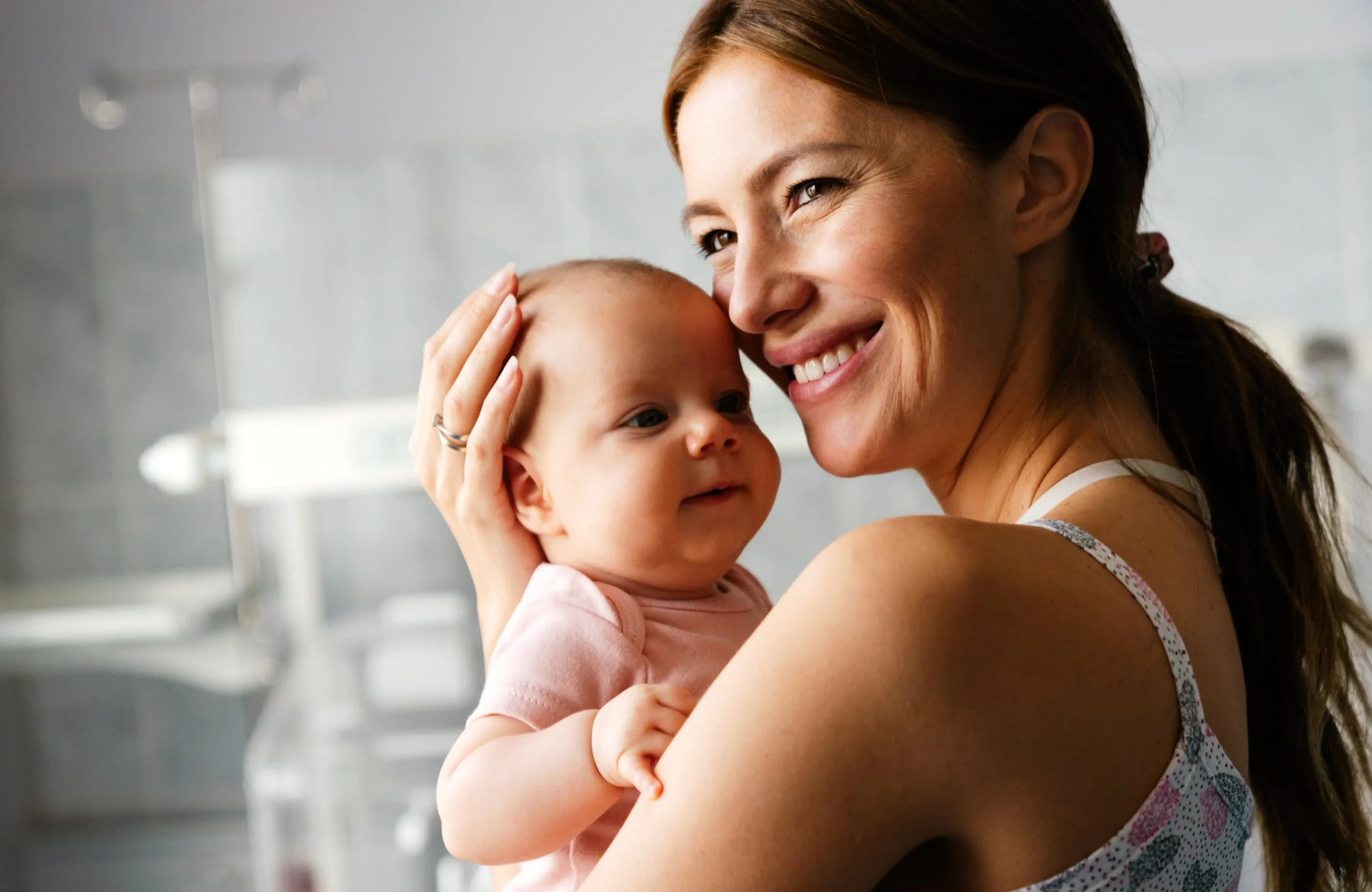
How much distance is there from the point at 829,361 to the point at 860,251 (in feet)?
0.31

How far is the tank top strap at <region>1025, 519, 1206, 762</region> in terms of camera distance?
2.27 ft

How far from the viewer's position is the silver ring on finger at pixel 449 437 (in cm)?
103

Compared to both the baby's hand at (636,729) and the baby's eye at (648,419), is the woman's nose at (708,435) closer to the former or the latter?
the baby's eye at (648,419)

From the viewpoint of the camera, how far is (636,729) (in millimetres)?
728

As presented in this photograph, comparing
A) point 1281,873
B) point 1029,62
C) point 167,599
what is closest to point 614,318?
point 1029,62

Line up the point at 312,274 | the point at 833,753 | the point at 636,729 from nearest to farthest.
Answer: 1. the point at 833,753
2. the point at 636,729
3. the point at 312,274

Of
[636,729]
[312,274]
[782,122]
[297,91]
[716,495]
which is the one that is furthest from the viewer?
[312,274]

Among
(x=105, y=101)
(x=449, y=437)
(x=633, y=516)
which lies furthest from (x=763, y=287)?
(x=105, y=101)

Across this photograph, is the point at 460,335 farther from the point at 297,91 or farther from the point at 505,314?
the point at 297,91

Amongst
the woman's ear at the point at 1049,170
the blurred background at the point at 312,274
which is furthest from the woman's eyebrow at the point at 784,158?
the blurred background at the point at 312,274

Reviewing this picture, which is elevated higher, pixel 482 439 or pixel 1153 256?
pixel 1153 256

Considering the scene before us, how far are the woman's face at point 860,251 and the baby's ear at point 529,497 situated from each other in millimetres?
206

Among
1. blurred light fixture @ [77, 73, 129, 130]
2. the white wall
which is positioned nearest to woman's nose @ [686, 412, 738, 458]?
the white wall

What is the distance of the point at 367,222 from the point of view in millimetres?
2988
